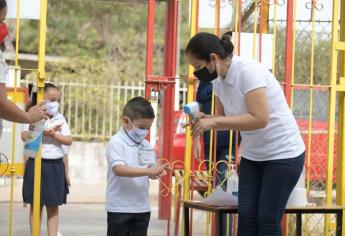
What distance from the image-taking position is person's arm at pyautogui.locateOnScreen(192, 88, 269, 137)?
480cm

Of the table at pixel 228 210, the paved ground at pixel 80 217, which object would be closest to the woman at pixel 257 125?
the table at pixel 228 210

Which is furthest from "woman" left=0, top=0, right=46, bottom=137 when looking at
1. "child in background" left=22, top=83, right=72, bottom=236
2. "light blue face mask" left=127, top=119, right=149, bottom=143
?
"child in background" left=22, top=83, right=72, bottom=236

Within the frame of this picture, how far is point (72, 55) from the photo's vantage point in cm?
2327

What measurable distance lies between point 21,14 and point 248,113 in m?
2.19

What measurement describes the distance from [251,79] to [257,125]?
0.91 ft

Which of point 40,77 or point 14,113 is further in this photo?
point 40,77

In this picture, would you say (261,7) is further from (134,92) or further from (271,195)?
(134,92)

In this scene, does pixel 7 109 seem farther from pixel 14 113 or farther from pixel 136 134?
pixel 136 134

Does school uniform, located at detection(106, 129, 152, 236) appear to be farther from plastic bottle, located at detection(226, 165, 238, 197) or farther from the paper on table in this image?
plastic bottle, located at detection(226, 165, 238, 197)

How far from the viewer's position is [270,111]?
5.03 metres

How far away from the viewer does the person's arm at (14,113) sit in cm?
495

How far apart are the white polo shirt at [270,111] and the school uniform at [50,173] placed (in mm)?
2704

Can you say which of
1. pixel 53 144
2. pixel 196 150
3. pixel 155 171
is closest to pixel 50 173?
pixel 53 144

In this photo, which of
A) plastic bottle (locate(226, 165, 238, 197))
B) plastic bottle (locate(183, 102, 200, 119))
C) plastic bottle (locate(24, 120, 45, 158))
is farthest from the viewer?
plastic bottle (locate(226, 165, 238, 197))
